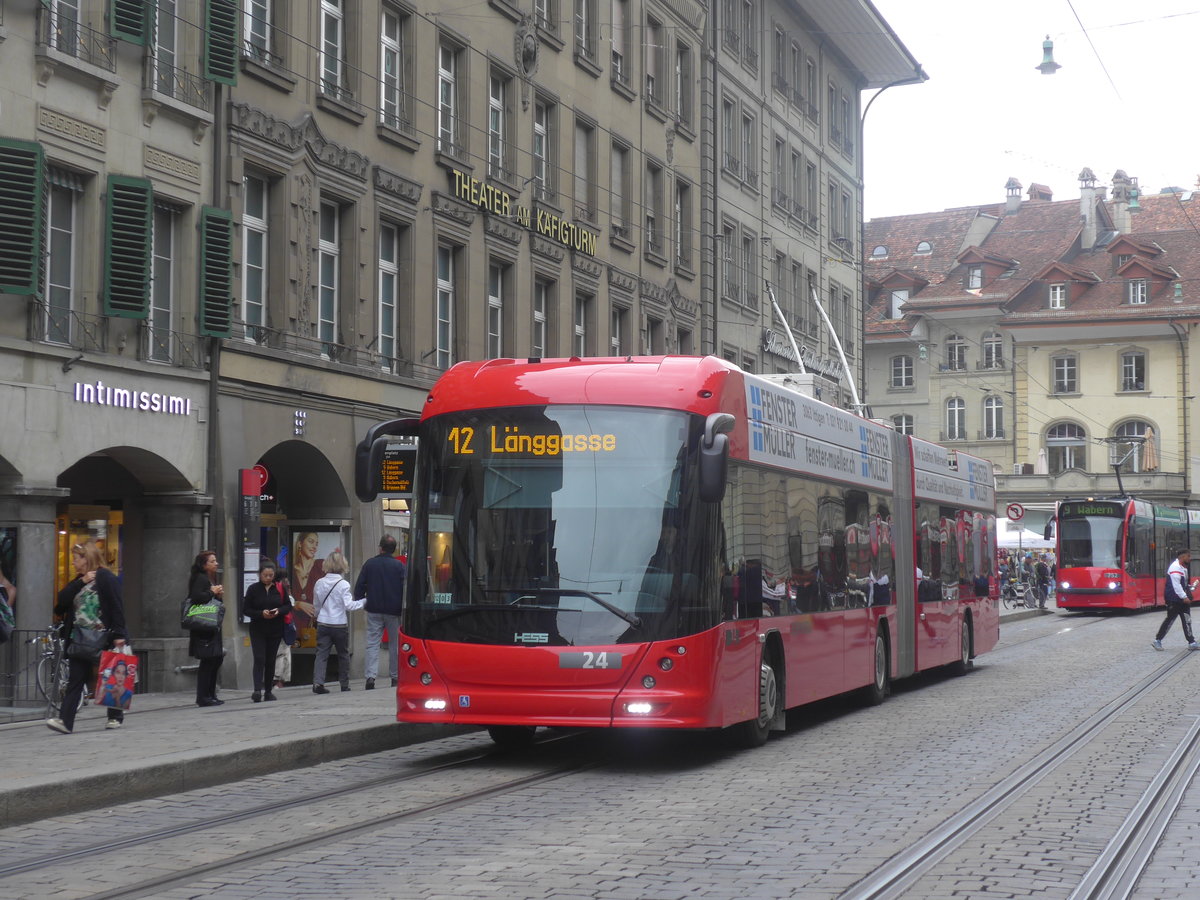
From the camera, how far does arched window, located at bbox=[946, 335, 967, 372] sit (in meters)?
79.2

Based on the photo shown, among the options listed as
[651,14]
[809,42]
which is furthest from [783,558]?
[809,42]

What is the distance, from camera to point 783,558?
15.0 meters

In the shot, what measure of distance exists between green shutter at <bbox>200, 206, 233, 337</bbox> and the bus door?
337 inches

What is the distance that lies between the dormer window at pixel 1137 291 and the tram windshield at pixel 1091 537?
100 feet

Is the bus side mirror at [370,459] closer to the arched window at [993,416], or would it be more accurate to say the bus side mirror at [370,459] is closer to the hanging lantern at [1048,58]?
the hanging lantern at [1048,58]

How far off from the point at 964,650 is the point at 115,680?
1277cm

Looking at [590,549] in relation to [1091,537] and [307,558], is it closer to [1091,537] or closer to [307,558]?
[307,558]

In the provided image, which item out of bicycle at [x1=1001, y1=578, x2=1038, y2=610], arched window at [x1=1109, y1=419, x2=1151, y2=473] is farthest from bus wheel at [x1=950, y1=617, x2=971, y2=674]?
arched window at [x1=1109, y1=419, x2=1151, y2=473]

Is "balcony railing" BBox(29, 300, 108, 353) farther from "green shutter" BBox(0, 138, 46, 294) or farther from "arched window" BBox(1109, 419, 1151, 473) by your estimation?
"arched window" BBox(1109, 419, 1151, 473)

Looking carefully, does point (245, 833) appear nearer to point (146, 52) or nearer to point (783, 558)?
point (783, 558)

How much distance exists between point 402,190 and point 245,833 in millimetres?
16597

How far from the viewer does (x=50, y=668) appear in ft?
55.7

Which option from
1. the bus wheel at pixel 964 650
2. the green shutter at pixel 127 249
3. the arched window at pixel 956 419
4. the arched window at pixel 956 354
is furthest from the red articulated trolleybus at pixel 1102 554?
the green shutter at pixel 127 249

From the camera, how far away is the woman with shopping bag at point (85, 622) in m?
14.1
